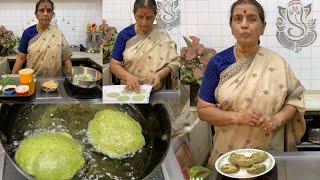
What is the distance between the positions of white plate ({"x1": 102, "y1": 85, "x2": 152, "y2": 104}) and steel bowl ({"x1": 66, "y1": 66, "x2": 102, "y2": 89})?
0.04 metres

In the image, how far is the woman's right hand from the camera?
48.0 inches

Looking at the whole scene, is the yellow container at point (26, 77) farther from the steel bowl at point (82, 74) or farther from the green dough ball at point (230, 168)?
the green dough ball at point (230, 168)

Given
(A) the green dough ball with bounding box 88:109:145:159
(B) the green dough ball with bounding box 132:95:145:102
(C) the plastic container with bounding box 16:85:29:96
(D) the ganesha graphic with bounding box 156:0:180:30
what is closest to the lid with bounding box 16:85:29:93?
(C) the plastic container with bounding box 16:85:29:96

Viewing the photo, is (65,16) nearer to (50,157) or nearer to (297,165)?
(50,157)

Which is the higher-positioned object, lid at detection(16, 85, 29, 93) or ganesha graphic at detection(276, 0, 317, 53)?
ganesha graphic at detection(276, 0, 317, 53)

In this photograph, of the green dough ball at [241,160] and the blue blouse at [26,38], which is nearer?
the green dough ball at [241,160]

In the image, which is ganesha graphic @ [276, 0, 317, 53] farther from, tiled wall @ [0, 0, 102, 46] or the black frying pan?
tiled wall @ [0, 0, 102, 46]

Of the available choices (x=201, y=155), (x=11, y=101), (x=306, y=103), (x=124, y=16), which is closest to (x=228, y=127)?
(x=201, y=155)

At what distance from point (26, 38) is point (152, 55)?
0.38m

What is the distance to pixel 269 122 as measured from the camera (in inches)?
48.2

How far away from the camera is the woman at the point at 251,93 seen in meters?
1.22

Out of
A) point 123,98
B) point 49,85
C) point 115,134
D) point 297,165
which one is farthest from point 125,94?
point 297,165

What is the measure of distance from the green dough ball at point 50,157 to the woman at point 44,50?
21cm

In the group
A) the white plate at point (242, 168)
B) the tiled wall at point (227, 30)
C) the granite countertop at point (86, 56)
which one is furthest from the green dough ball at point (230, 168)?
the granite countertop at point (86, 56)
